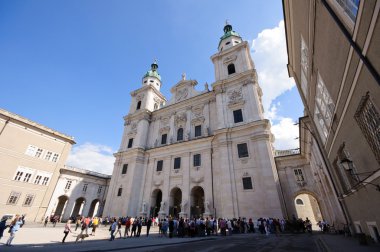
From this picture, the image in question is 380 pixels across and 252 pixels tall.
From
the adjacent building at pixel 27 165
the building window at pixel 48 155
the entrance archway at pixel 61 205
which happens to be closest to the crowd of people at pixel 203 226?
the adjacent building at pixel 27 165

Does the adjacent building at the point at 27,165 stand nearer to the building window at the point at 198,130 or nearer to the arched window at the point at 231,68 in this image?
the building window at the point at 198,130

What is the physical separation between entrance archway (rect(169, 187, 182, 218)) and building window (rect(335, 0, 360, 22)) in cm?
2451

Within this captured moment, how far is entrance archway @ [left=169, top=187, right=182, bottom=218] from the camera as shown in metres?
24.9

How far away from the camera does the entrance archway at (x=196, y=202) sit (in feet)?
76.9

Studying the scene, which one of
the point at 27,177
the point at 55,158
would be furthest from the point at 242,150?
the point at 27,177

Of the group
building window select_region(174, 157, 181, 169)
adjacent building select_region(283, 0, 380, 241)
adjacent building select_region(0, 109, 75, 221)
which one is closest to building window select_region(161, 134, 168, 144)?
building window select_region(174, 157, 181, 169)

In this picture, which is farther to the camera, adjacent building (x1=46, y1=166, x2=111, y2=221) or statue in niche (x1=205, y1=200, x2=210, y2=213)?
adjacent building (x1=46, y1=166, x2=111, y2=221)

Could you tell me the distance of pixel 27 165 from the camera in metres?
27.3

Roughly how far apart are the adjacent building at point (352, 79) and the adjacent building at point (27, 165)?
35651 mm

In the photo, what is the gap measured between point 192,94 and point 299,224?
23.2 metres

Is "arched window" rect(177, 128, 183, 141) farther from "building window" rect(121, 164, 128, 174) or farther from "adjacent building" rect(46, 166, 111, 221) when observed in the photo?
"adjacent building" rect(46, 166, 111, 221)

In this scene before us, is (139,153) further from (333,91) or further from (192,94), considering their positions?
(333,91)

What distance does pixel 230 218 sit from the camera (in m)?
19.6

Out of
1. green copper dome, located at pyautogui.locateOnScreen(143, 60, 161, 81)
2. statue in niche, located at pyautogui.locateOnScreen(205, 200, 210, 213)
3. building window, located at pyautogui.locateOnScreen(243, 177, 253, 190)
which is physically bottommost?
statue in niche, located at pyautogui.locateOnScreen(205, 200, 210, 213)
